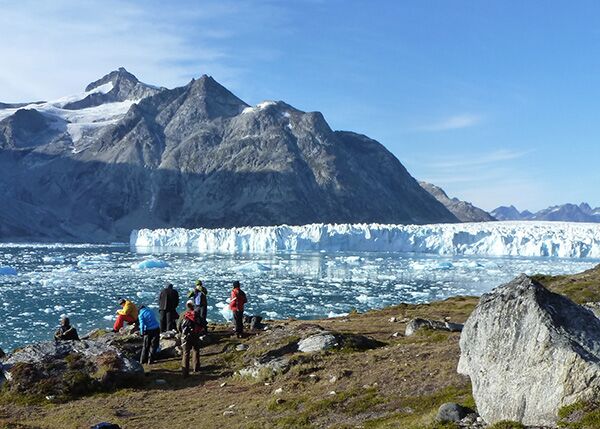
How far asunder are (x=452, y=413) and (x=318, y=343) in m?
8.55

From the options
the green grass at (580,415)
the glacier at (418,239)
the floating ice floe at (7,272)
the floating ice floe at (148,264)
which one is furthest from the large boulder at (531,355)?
the glacier at (418,239)

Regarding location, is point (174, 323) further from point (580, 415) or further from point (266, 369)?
point (580, 415)

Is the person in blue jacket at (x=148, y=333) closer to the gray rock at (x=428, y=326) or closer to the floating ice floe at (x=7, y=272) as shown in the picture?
the gray rock at (x=428, y=326)

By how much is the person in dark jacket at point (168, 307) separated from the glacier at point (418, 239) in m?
101

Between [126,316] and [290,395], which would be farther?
[126,316]

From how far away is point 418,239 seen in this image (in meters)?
128

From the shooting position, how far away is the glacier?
11161 centimetres

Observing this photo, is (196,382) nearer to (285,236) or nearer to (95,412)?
(95,412)

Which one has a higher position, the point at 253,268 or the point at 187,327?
the point at 187,327

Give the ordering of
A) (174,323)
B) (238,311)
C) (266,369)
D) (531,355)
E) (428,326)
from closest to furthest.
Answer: (531,355) < (266,369) < (428,326) < (238,311) < (174,323)

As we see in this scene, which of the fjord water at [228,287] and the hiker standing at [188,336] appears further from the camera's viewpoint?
the fjord water at [228,287]

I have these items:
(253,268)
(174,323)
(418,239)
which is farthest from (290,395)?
(418,239)

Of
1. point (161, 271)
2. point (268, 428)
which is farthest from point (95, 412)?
point (161, 271)

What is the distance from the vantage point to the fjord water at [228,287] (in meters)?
41.7
